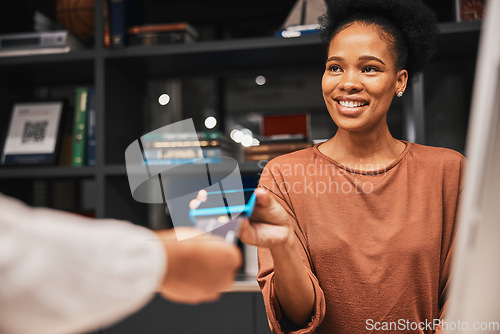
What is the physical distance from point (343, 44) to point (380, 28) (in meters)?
0.11

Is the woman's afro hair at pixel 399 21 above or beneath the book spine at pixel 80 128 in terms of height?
above

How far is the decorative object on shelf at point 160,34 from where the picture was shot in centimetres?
186

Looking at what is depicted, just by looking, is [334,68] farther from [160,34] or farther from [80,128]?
[80,128]

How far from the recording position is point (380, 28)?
1180 mm

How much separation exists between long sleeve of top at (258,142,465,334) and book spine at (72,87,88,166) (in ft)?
3.33

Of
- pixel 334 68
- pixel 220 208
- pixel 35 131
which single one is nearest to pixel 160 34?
pixel 35 131

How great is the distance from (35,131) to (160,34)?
68 centimetres

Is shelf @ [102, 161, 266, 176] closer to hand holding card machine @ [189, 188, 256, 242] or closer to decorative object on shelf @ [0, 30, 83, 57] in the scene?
hand holding card machine @ [189, 188, 256, 242]

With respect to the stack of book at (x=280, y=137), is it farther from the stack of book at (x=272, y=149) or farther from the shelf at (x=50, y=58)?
the shelf at (x=50, y=58)

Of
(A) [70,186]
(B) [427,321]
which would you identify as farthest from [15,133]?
(B) [427,321]

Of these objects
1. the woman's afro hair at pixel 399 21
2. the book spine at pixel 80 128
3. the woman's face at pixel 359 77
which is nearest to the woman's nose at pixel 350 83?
the woman's face at pixel 359 77

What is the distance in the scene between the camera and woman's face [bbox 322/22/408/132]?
1.16m

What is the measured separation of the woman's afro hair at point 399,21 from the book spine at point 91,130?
1082 millimetres

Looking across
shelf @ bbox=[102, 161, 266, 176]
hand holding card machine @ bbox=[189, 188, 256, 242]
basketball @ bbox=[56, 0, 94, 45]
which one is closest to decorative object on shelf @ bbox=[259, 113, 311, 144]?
shelf @ bbox=[102, 161, 266, 176]
